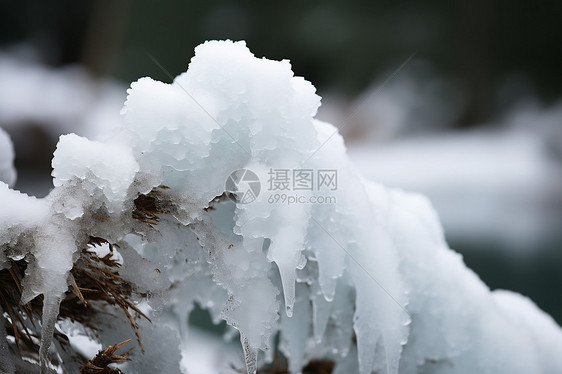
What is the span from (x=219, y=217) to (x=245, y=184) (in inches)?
9.3

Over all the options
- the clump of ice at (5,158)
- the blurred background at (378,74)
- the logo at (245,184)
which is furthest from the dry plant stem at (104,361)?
the blurred background at (378,74)

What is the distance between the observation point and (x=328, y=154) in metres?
1.33

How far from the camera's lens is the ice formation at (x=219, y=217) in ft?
3.67

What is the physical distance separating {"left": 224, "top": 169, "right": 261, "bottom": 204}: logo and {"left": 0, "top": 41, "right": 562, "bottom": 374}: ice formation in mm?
12

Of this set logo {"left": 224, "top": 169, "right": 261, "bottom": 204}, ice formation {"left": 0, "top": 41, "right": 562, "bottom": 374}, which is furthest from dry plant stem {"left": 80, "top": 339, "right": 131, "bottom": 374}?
logo {"left": 224, "top": 169, "right": 261, "bottom": 204}

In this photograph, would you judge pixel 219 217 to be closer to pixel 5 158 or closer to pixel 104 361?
pixel 104 361

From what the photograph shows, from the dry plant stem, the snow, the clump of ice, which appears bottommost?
the snow

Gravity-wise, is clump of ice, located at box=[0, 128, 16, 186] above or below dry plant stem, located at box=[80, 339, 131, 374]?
above

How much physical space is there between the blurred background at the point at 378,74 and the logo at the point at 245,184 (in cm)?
899

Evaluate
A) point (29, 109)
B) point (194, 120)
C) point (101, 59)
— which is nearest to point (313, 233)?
point (194, 120)

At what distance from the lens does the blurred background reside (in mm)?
11312

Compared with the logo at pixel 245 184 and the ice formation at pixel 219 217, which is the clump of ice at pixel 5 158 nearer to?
the ice formation at pixel 219 217

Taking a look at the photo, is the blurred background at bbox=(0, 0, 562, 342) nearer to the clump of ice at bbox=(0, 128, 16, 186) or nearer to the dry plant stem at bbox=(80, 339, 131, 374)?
the clump of ice at bbox=(0, 128, 16, 186)

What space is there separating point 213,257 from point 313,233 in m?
0.24
